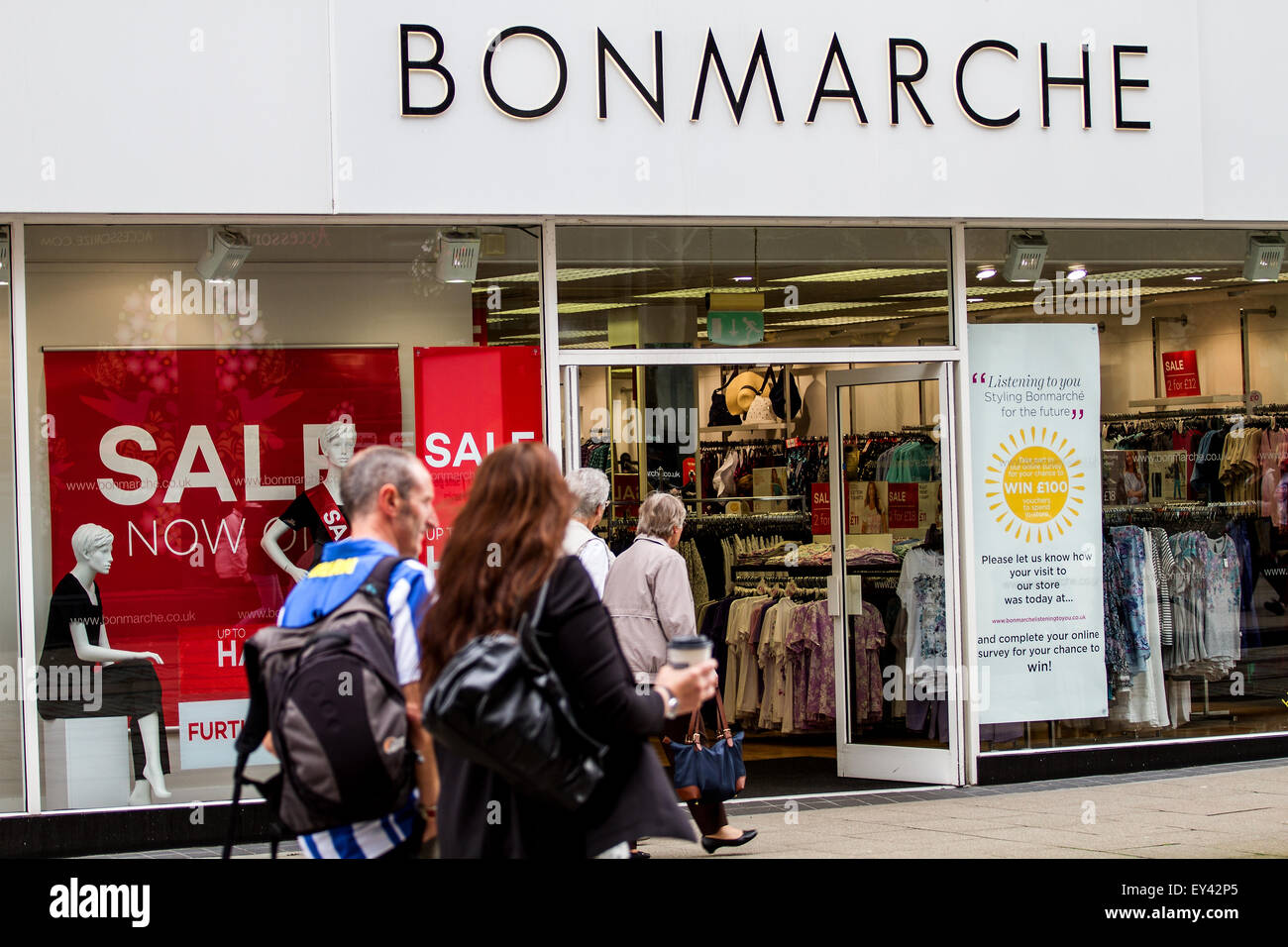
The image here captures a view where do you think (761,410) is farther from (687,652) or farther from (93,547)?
(687,652)

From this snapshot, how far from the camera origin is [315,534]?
737cm

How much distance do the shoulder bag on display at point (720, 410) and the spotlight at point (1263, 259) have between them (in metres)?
3.42

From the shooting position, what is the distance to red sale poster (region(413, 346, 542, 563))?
7441 millimetres

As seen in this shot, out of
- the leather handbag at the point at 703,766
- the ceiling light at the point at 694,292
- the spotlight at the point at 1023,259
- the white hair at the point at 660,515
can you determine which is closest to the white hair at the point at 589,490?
the white hair at the point at 660,515

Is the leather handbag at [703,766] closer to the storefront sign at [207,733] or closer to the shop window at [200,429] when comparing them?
the shop window at [200,429]

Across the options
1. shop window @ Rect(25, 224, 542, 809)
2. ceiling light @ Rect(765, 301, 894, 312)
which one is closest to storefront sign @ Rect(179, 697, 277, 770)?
shop window @ Rect(25, 224, 542, 809)

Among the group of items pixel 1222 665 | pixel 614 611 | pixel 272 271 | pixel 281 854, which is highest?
pixel 272 271

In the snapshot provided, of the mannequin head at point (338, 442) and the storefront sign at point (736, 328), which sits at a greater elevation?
the storefront sign at point (736, 328)

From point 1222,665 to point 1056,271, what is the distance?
2807 mm

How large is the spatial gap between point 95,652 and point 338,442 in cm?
164

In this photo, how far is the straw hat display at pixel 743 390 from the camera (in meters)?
9.41

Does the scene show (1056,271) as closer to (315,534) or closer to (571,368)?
(571,368)

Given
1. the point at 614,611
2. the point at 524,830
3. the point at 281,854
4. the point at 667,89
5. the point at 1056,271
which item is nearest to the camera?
the point at 524,830
